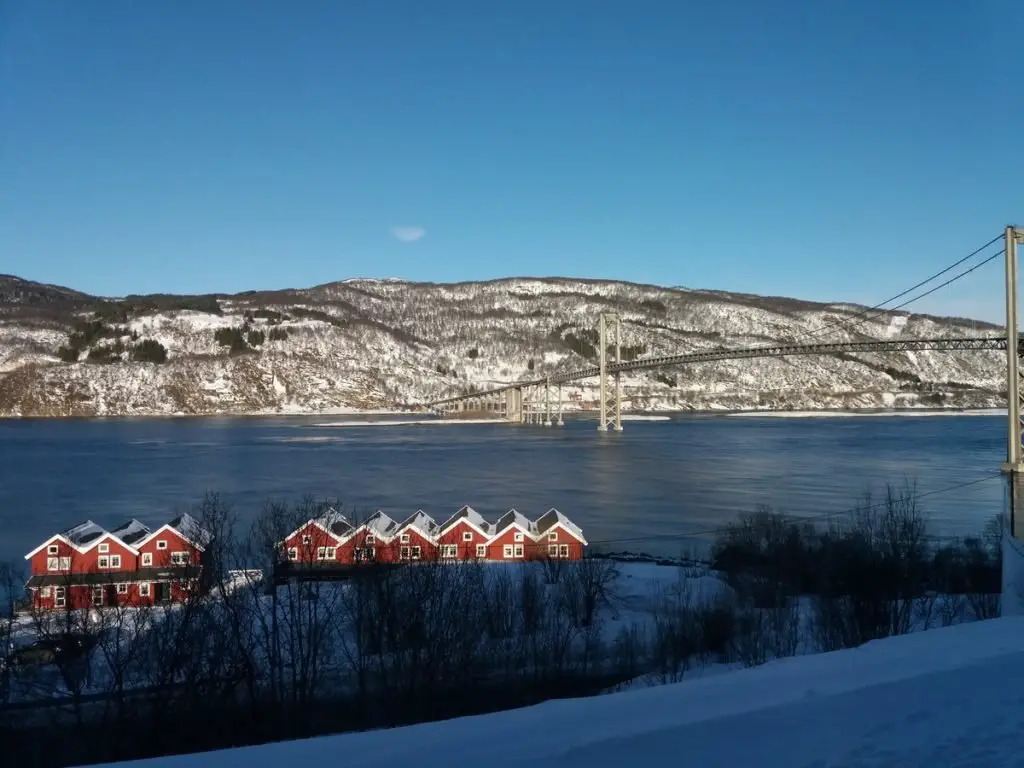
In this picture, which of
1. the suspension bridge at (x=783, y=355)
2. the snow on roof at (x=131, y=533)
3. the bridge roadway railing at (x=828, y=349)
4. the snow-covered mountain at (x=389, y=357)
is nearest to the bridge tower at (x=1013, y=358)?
the suspension bridge at (x=783, y=355)

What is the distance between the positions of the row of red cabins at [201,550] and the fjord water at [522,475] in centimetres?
109

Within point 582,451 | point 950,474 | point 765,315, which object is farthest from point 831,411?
point 950,474

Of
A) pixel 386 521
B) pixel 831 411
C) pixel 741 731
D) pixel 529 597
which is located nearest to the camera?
pixel 741 731

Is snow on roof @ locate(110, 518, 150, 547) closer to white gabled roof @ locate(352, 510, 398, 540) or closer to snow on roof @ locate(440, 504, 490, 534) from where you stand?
white gabled roof @ locate(352, 510, 398, 540)

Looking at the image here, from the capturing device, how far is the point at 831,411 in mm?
36844

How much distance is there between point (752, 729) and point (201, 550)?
3.97 metres

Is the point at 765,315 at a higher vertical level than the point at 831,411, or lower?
higher

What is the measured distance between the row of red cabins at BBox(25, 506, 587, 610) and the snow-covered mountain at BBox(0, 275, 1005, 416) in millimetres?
26876

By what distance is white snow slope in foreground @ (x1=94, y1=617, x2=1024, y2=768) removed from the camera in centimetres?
151

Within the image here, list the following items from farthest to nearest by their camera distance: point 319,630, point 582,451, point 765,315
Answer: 1. point 765,315
2. point 582,451
3. point 319,630

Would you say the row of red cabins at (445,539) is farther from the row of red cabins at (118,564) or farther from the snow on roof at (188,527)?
the row of red cabins at (118,564)

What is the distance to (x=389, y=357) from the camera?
43938 millimetres

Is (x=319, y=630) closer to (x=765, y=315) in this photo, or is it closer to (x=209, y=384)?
(x=209, y=384)

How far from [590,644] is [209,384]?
120 feet
